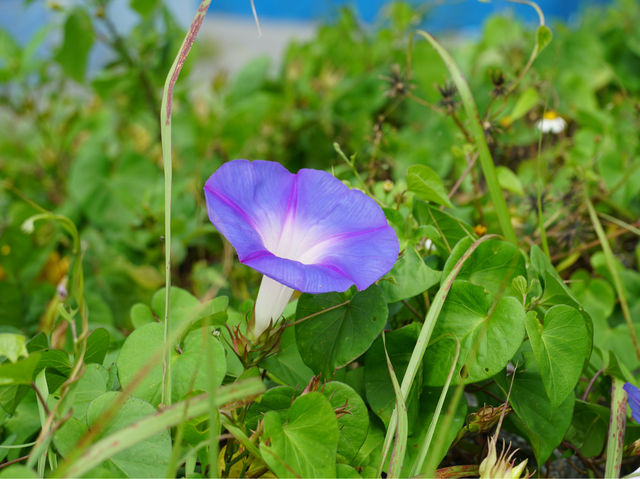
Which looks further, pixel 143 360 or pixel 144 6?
pixel 144 6

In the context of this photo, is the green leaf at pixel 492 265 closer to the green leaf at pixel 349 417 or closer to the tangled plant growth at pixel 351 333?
the tangled plant growth at pixel 351 333

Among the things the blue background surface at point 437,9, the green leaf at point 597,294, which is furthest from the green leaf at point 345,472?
the blue background surface at point 437,9

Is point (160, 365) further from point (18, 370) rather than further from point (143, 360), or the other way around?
point (18, 370)

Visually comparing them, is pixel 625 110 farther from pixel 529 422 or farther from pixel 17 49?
pixel 17 49

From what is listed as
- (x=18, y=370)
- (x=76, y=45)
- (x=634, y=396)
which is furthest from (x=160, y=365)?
(x=76, y=45)

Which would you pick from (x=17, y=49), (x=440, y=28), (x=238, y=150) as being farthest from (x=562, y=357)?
(x=440, y=28)

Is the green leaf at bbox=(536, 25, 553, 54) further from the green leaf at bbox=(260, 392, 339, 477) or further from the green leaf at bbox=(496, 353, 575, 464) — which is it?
the green leaf at bbox=(260, 392, 339, 477)

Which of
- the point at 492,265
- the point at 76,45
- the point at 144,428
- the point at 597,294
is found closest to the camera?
the point at 144,428

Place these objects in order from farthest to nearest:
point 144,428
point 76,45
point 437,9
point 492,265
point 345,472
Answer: point 437,9 < point 76,45 < point 492,265 < point 345,472 < point 144,428
